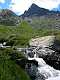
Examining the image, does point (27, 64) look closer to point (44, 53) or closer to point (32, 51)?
point (44, 53)

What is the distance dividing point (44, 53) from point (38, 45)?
12378mm

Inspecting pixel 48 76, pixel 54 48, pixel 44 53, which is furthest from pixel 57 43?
pixel 48 76

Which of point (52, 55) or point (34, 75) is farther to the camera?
point (52, 55)

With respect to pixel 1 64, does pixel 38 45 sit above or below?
below

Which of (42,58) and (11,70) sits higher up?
(11,70)

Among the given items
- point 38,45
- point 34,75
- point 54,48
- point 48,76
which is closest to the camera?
point 34,75

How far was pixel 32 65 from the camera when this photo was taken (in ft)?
177

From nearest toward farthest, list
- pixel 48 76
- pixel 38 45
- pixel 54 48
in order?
pixel 48 76
pixel 54 48
pixel 38 45

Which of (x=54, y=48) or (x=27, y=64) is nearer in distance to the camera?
(x=27, y=64)

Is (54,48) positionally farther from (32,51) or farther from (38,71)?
(38,71)

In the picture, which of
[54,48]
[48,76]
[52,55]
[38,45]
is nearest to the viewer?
[48,76]

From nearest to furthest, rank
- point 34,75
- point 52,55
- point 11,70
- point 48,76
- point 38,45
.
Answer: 1. point 11,70
2. point 34,75
3. point 48,76
4. point 52,55
5. point 38,45

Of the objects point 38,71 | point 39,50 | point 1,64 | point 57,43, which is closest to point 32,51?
point 39,50

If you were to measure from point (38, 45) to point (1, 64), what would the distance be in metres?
69.6
